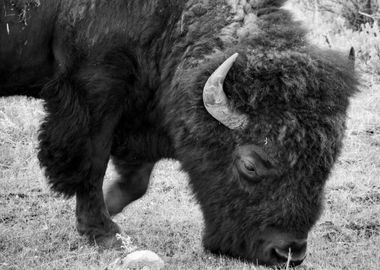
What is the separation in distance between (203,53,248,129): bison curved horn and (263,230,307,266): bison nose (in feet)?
2.70

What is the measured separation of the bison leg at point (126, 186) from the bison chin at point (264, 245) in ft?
4.93

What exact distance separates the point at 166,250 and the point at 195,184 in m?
0.76

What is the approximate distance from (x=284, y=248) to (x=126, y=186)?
2189 millimetres

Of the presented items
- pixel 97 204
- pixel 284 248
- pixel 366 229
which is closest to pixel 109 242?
pixel 97 204

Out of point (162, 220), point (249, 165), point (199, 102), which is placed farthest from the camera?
point (162, 220)

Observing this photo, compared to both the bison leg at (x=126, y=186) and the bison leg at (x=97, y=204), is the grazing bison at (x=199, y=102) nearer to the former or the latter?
the bison leg at (x=97, y=204)

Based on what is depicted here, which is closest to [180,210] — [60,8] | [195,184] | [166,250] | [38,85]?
[166,250]

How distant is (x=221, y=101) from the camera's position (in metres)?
4.50

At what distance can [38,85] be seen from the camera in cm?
536

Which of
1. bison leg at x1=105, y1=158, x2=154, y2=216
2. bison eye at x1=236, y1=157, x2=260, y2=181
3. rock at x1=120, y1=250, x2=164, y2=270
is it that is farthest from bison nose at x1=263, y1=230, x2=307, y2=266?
bison leg at x1=105, y1=158, x2=154, y2=216

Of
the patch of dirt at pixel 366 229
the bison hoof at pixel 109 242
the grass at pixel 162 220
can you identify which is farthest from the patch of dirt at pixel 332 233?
the bison hoof at pixel 109 242

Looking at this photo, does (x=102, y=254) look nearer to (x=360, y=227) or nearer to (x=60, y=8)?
(x=60, y=8)

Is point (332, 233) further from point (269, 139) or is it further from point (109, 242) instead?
point (109, 242)

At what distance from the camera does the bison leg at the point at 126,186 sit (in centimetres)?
621
